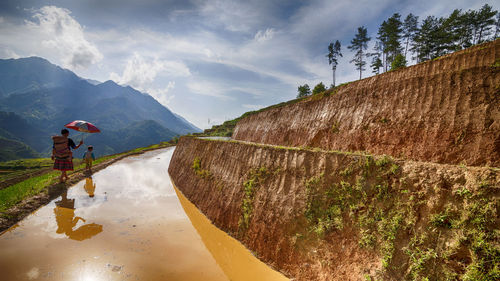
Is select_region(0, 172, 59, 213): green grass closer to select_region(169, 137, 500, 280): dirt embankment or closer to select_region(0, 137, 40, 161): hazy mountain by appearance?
select_region(169, 137, 500, 280): dirt embankment

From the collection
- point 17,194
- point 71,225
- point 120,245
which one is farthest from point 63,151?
point 120,245

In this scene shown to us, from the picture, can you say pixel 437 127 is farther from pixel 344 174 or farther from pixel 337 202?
pixel 337 202

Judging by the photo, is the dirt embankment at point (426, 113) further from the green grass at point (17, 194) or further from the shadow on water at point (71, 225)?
the green grass at point (17, 194)

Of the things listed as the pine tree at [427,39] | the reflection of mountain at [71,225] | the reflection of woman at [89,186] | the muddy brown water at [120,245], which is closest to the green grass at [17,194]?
the muddy brown water at [120,245]

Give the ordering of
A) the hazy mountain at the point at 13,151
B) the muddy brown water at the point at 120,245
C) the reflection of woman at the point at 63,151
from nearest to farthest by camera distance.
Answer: the muddy brown water at the point at 120,245
the reflection of woman at the point at 63,151
the hazy mountain at the point at 13,151

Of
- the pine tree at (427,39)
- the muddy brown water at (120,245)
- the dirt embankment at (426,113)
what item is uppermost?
the pine tree at (427,39)

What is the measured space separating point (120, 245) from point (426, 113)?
15118mm

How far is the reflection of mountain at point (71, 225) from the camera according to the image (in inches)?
349

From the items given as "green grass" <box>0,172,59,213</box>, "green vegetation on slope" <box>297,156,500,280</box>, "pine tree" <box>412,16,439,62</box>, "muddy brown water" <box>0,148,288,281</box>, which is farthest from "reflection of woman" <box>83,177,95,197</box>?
"pine tree" <box>412,16,439,62</box>

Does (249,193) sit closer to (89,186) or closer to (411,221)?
(411,221)

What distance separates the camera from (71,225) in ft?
31.5

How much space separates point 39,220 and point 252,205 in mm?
10548

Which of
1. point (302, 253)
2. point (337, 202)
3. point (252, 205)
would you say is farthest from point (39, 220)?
point (337, 202)

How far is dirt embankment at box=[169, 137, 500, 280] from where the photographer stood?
441cm
